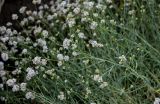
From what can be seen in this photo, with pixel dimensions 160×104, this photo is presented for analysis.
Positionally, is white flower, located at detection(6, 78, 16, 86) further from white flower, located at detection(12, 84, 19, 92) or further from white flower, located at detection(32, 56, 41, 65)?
white flower, located at detection(32, 56, 41, 65)

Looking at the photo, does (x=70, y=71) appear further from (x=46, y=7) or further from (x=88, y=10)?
(x=46, y=7)

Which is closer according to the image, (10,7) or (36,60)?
(36,60)

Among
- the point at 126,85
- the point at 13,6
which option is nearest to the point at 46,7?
the point at 13,6

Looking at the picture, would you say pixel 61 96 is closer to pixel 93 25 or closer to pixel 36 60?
pixel 36 60

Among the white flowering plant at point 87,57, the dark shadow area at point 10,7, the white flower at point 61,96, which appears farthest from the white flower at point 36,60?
the dark shadow area at point 10,7

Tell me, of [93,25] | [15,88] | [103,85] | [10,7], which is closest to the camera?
[103,85]

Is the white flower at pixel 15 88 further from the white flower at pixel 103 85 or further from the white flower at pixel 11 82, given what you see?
the white flower at pixel 103 85

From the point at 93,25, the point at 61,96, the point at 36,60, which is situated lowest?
the point at 61,96

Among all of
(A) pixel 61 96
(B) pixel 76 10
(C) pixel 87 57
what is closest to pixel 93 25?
(B) pixel 76 10

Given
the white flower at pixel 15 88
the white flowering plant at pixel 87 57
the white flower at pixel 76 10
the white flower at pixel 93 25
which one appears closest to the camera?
the white flowering plant at pixel 87 57
